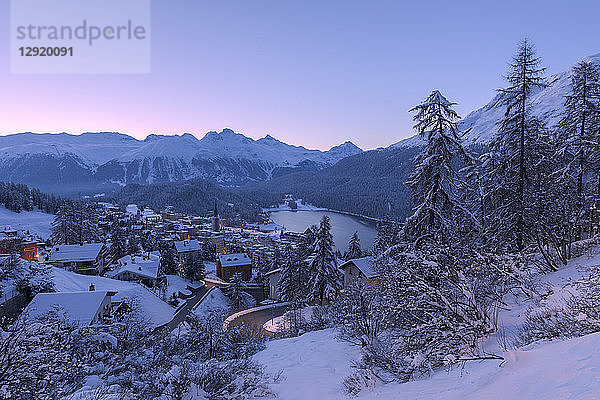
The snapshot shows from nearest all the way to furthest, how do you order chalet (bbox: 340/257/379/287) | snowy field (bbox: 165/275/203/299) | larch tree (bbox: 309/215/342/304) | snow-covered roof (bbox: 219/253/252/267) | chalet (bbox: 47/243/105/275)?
larch tree (bbox: 309/215/342/304)
chalet (bbox: 340/257/379/287)
snowy field (bbox: 165/275/203/299)
chalet (bbox: 47/243/105/275)
snow-covered roof (bbox: 219/253/252/267)

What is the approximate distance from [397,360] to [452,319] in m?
1.63

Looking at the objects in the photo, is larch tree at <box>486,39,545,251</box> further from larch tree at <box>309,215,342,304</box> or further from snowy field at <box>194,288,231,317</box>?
snowy field at <box>194,288,231,317</box>

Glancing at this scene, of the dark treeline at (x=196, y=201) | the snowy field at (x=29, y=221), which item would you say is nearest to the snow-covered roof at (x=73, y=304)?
the snowy field at (x=29, y=221)

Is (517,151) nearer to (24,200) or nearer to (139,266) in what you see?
(139,266)

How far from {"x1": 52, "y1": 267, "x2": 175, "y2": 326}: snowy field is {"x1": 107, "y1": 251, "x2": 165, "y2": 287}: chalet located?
29.5ft

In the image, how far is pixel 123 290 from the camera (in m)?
29.3

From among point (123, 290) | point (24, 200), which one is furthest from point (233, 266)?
point (24, 200)

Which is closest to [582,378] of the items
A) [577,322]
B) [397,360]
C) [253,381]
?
[577,322]

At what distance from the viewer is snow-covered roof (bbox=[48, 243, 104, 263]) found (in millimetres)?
43000

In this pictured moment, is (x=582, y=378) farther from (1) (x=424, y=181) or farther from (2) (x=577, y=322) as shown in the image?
(1) (x=424, y=181)

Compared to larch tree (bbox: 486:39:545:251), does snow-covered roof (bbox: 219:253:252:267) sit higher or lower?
lower

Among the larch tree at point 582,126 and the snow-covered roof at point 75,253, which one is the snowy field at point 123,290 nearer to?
the snow-covered roof at point 75,253

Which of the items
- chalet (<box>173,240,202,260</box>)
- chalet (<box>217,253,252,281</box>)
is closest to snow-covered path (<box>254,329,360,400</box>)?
chalet (<box>217,253,252,281</box>)

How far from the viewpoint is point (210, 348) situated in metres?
13.1
